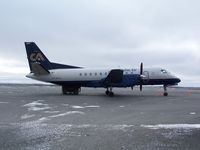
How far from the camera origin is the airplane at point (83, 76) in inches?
1667

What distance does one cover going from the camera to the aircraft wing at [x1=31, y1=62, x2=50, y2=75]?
42.7 meters

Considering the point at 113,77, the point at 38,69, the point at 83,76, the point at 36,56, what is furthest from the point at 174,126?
the point at 36,56

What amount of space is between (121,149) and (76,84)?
35702 mm

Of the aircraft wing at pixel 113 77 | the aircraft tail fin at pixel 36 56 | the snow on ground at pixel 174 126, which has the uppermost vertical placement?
the aircraft tail fin at pixel 36 56

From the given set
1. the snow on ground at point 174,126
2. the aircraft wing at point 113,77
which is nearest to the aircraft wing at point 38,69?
the aircraft wing at point 113,77

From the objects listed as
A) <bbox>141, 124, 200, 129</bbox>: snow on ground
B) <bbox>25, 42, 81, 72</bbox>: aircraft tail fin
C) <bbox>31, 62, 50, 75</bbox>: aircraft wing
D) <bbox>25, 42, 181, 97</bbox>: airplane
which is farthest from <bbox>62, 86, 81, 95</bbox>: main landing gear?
<bbox>141, 124, 200, 129</bbox>: snow on ground

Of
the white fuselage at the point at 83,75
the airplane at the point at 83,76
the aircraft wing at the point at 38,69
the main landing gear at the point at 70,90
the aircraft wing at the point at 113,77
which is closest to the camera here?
the aircraft wing at the point at 113,77

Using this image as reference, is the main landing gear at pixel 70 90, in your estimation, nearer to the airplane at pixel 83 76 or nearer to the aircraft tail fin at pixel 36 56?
the airplane at pixel 83 76

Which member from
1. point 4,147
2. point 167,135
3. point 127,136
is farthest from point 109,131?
point 4,147

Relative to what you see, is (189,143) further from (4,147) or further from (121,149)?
(4,147)

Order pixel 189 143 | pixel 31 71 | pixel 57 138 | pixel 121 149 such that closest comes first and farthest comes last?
pixel 121 149 → pixel 189 143 → pixel 57 138 → pixel 31 71

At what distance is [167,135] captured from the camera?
12852 millimetres

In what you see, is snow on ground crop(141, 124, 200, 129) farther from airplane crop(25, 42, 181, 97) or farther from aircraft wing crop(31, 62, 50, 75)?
aircraft wing crop(31, 62, 50, 75)

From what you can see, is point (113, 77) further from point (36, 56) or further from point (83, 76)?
point (36, 56)
